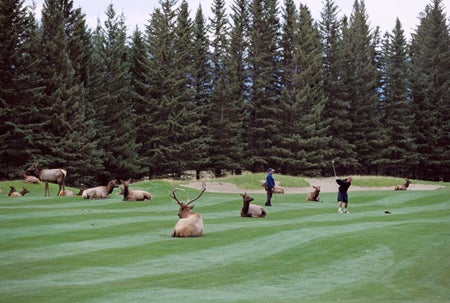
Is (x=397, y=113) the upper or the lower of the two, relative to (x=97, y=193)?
upper

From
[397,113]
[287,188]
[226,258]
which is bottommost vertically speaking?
[226,258]

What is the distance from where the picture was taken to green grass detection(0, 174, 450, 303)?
32.9 feet

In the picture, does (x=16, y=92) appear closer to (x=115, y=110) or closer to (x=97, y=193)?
(x=115, y=110)

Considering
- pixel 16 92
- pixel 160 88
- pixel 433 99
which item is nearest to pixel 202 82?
pixel 160 88

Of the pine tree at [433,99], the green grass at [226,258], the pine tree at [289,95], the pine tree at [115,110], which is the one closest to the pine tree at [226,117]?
the pine tree at [289,95]

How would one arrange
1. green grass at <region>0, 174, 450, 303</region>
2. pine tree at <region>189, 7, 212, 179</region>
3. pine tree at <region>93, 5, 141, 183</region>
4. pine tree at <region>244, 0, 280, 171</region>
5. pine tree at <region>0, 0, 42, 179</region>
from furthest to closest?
pine tree at <region>244, 0, 280, 171</region> < pine tree at <region>189, 7, 212, 179</region> < pine tree at <region>93, 5, 141, 183</region> < pine tree at <region>0, 0, 42, 179</region> < green grass at <region>0, 174, 450, 303</region>

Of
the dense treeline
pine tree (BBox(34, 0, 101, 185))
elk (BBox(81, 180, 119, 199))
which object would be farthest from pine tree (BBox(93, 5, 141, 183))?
elk (BBox(81, 180, 119, 199))

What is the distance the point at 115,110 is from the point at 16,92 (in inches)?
485

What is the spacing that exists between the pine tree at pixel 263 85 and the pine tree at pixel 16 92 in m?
26.4

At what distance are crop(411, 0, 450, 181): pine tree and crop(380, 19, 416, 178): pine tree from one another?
1.59 m

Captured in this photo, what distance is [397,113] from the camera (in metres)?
71.9

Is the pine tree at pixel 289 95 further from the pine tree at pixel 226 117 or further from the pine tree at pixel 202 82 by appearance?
the pine tree at pixel 202 82

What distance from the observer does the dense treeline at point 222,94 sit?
155 feet

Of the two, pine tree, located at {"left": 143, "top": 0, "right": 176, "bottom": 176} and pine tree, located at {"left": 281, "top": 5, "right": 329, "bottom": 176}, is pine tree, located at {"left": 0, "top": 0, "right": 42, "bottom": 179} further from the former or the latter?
pine tree, located at {"left": 281, "top": 5, "right": 329, "bottom": 176}
